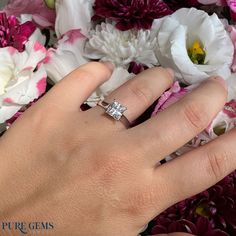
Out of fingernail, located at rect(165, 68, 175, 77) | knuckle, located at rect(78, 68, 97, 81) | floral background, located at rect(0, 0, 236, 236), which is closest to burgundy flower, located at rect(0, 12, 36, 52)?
floral background, located at rect(0, 0, 236, 236)

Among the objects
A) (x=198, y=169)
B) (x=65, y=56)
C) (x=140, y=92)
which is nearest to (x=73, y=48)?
(x=65, y=56)

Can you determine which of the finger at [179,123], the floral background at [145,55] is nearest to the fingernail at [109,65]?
the floral background at [145,55]

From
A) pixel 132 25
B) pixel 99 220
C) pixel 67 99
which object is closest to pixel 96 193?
pixel 99 220

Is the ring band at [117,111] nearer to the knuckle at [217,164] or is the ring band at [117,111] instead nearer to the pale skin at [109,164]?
the pale skin at [109,164]

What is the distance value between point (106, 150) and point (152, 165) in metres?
0.06

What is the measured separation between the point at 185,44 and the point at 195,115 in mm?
114

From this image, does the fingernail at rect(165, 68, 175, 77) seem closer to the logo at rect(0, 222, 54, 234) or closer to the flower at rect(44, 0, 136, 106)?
the flower at rect(44, 0, 136, 106)

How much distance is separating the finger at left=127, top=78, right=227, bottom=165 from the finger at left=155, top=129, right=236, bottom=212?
2 cm

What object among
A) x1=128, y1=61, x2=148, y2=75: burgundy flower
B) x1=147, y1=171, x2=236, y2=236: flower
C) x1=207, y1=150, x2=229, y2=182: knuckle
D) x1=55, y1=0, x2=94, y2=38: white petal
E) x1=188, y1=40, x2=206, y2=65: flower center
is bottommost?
x1=147, y1=171, x2=236, y2=236: flower

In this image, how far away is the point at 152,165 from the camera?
64 centimetres

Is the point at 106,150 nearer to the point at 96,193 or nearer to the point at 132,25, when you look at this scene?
the point at 96,193

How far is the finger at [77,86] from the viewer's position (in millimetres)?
701

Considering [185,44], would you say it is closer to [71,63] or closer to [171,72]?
[171,72]

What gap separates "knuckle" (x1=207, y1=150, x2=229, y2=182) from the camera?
2.10 feet
